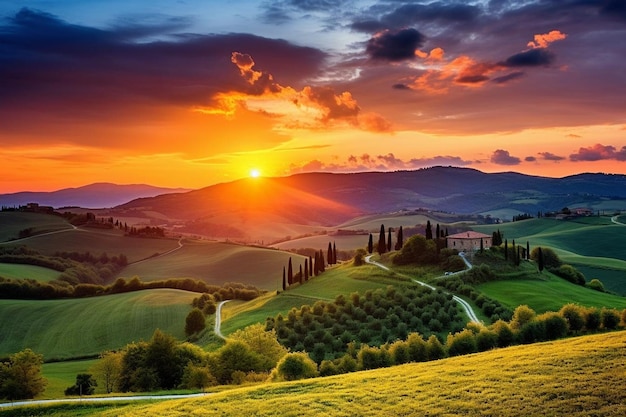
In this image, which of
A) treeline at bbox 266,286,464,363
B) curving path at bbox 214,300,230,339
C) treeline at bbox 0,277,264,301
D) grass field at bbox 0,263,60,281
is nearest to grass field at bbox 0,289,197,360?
curving path at bbox 214,300,230,339

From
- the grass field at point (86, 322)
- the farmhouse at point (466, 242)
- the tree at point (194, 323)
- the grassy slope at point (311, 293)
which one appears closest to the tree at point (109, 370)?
the grassy slope at point (311, 293)

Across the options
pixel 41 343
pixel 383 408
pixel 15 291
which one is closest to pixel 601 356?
pixel 383 408

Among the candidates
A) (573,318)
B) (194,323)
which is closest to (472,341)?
(573,318)

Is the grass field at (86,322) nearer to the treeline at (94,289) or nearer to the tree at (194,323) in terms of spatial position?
the tree at (194,323)

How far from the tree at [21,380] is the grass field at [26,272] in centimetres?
11684

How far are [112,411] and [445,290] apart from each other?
71.7 m

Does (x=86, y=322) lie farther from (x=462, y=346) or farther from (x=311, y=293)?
(x=462, y=346)

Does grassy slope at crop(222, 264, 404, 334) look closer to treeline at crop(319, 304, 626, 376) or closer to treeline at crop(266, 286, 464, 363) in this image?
treeline at crop(266, 286, 464, 363)

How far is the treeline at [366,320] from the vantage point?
79438 millimetres

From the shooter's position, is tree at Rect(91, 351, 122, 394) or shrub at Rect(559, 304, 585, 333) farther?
tree at Rect(91, 351, 122, 394)

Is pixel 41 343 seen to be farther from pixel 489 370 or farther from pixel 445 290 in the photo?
pixel 489 370

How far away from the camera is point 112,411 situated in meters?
40.5

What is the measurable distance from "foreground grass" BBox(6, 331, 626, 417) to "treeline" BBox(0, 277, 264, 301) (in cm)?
11532

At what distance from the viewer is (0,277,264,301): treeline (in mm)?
154000
